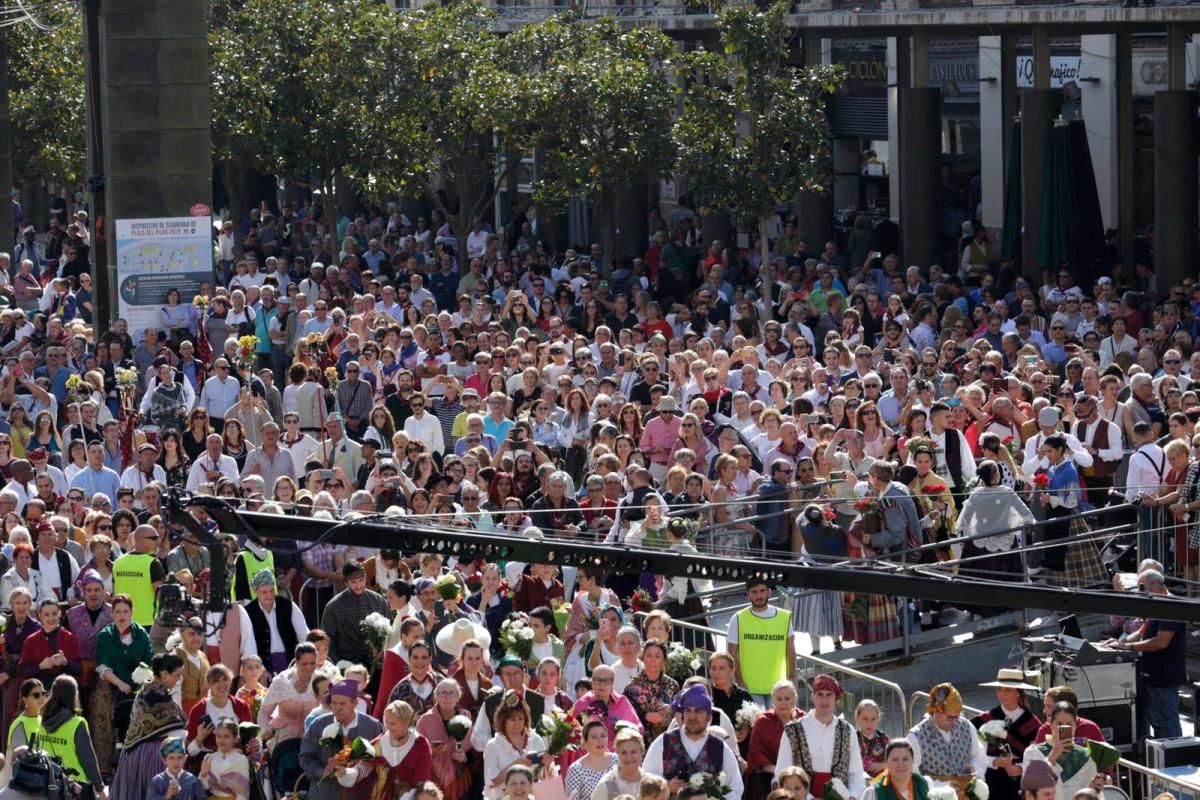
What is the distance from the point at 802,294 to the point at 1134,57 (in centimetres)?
961

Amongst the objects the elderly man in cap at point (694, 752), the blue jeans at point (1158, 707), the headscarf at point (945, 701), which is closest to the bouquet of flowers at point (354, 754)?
the elderly man in cap at point (694, 752)

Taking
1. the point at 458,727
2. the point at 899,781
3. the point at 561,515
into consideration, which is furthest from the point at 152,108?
the point at 899,781

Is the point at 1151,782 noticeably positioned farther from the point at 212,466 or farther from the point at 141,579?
the point at 212,466

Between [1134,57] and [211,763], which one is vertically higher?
[1134,57]

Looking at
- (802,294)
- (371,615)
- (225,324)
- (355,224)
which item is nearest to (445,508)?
(371,615)

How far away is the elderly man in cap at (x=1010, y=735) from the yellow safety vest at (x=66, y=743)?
5.09 metres

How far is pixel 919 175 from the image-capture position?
3438cm

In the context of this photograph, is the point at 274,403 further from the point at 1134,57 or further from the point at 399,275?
the point at 1134,57

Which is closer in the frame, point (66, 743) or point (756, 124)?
point (66, 743)

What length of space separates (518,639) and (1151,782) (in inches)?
149

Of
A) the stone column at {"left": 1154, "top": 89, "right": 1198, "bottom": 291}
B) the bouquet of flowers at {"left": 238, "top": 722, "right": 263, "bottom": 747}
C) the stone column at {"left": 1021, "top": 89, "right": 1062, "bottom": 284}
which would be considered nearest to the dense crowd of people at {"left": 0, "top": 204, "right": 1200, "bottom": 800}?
the bouquet of flowers at {"left": 238, "top": 722, "right": 263, "bottom": 747}

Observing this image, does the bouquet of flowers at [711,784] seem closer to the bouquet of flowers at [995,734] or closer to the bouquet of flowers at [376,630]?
the bouquet of flowers at [995,734]

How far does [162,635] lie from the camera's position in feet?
48.7

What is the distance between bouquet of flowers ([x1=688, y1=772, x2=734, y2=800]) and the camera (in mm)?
11711
